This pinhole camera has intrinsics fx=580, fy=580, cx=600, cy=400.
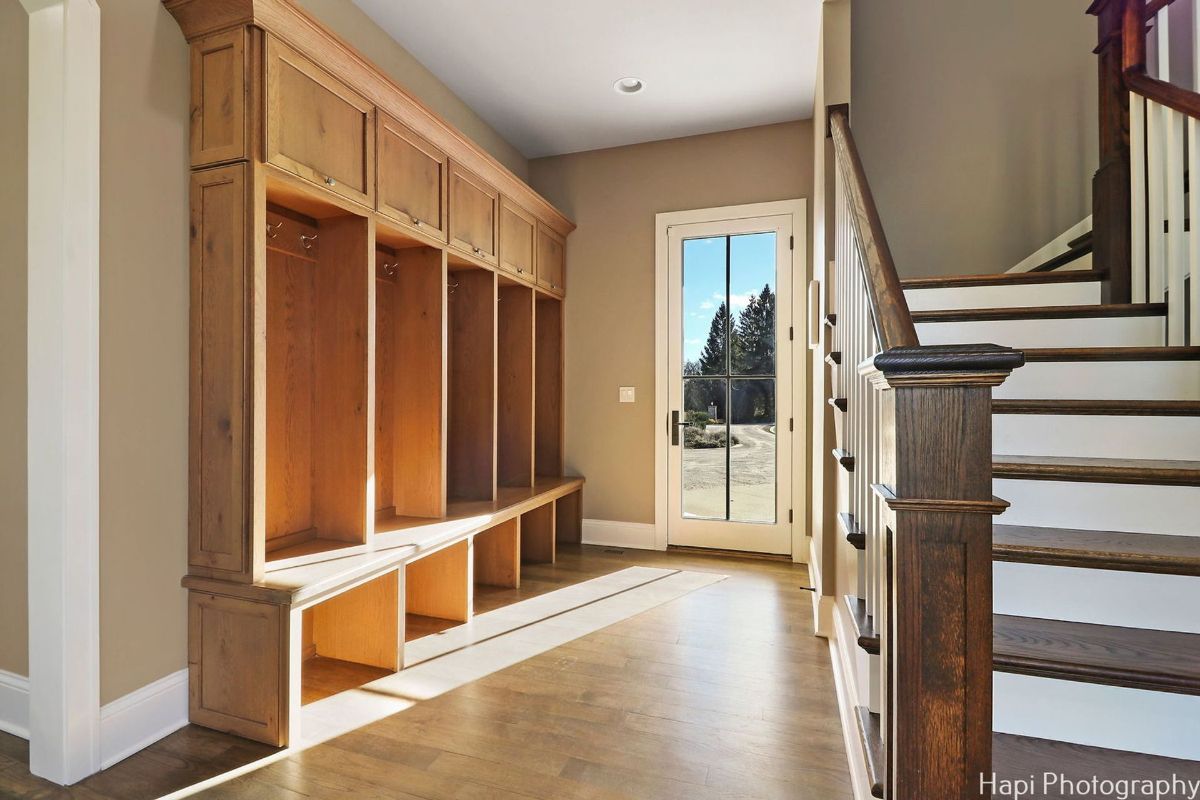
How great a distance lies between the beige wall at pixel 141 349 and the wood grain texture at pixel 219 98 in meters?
0.05

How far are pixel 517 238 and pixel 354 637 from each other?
8.15 feet

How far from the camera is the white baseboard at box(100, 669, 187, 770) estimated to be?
5.86 ft

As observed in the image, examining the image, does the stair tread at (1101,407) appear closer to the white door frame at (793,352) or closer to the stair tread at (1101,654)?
the stair tread at (1101,654)

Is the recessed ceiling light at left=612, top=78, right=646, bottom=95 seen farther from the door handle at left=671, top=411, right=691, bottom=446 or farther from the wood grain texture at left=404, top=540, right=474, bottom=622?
the wood grain texture at left=404, top=540, right=474, bottom=622

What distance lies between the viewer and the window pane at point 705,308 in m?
4.21

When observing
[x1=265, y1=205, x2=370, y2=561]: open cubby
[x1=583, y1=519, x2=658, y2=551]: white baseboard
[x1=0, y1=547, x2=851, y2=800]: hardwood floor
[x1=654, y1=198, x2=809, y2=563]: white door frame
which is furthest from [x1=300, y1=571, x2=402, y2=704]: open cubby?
[x1=654, y1=198, x2=809, y2=563]: white door frame

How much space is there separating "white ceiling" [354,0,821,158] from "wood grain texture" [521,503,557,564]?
268 centimetres

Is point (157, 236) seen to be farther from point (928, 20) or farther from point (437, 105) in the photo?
point (928, 20)

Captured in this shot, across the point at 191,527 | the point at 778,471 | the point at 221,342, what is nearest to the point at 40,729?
the point at 191,527

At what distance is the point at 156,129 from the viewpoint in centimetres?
193

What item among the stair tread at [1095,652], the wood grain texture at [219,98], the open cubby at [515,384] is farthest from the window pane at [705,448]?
the wood grain texture at [219,98]

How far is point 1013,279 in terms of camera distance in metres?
2.36

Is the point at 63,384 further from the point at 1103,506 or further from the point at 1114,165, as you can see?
the point at 1114,165

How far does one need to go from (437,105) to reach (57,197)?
228 centimetres
